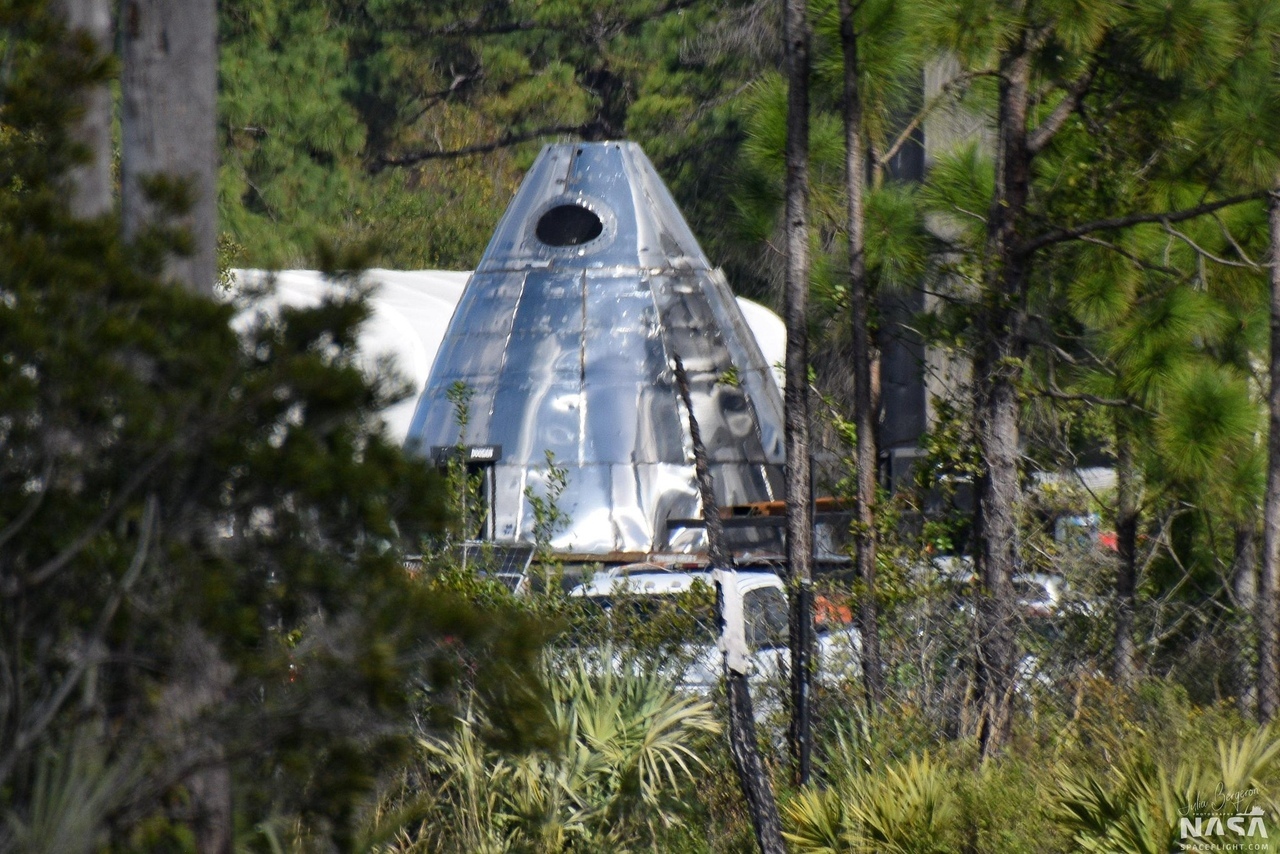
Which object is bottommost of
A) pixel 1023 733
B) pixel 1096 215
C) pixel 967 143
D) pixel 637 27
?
pixel 1023 733

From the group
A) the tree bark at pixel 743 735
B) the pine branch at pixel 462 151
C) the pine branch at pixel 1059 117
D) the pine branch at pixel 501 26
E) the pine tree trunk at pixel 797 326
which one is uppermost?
the pine branch at pixel 501 26

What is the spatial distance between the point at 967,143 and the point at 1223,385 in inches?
110

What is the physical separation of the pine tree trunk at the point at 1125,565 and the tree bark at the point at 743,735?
2614mm

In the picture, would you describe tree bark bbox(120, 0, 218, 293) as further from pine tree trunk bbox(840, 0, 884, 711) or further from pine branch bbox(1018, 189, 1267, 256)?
pine branch bbox(1018, 189, 1267, 256)

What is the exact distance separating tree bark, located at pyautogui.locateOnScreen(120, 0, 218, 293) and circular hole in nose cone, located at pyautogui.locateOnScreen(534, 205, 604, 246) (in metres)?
9.96

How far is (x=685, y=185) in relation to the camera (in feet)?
105

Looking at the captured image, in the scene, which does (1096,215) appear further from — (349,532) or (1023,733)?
(349,532)

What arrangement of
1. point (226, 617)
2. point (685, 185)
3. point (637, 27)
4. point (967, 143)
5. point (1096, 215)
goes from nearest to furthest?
point (226, 617), point (1096, 215), point (967, 143), point (685, 185), point (637, 27)

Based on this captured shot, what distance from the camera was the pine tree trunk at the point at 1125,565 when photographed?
8.38 m

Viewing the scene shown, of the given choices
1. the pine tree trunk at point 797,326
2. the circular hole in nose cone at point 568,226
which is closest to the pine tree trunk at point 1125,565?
the pine tree trunk at point 797,326

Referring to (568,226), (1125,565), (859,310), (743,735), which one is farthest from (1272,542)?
(568,226)

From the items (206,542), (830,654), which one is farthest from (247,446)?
(830,654)

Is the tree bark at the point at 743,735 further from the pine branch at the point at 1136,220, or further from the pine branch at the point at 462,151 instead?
the pine branch at the point at 462,151

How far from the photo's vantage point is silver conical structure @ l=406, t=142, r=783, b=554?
13461 mm
